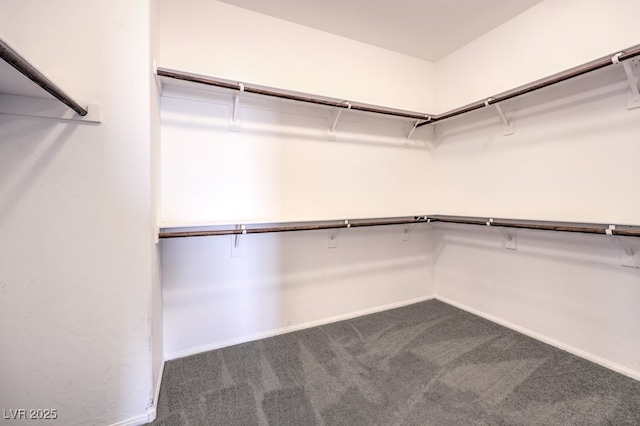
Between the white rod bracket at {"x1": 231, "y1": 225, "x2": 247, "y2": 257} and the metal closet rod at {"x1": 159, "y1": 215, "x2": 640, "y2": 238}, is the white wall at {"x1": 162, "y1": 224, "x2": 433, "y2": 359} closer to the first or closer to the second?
the white rod bracket at {"x1": 231, "y1": 225, "x2": 247, "y2": 257}

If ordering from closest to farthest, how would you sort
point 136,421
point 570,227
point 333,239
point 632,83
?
point 136,421 → point 632,83 → point 570,227 → point 333,239

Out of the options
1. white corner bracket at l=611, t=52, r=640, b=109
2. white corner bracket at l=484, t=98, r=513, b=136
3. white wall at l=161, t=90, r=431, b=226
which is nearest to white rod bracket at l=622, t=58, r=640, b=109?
white corner bracket at l=611, t=52, r=640, b=109

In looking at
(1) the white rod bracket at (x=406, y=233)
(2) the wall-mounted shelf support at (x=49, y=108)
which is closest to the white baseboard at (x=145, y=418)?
(2) the wall-mounted shelf support at (x=49, y=108)

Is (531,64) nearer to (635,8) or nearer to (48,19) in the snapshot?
(635,8)

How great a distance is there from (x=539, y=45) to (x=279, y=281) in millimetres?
2740

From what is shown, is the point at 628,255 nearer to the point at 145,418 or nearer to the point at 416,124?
the point at 416,124

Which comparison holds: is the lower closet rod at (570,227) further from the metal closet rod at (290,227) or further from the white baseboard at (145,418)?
the white baseboard at (145,418)

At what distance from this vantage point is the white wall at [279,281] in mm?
1961

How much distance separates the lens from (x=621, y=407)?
4.79 feet

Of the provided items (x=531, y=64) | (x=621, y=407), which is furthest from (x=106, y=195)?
(x=531, y=64)

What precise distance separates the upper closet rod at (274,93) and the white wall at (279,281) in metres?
1.05

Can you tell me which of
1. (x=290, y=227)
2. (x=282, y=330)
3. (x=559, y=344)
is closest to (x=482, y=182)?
(x=559, y=344)

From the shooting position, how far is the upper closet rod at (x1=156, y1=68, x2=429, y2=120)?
160 centimetres

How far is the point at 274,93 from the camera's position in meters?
1.89
